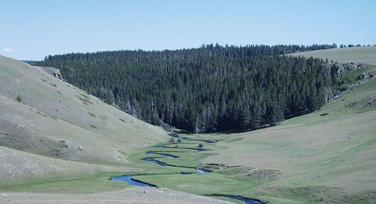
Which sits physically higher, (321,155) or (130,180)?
(321,155)

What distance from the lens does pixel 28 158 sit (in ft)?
247

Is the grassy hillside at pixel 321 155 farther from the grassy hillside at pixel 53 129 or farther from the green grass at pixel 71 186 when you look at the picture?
the grassy hillside at pixel 53 129

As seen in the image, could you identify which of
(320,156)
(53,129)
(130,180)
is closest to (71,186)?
(130,180)

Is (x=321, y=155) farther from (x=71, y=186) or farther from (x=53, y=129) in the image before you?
(x=53, y=129)

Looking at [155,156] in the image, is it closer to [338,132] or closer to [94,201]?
[338,132]

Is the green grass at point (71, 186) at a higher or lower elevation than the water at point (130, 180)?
higher

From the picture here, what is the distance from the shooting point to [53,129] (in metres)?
100

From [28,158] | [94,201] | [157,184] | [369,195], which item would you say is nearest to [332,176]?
[369,195]

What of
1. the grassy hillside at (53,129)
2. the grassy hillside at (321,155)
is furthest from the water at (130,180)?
the grassy hillside at (321,155)

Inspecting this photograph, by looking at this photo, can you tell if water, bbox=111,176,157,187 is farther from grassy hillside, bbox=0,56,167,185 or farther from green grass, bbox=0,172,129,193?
grassy hillside, bbox=0,56,167,185

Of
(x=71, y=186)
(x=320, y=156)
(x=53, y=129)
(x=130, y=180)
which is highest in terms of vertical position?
(x=53, y=129)

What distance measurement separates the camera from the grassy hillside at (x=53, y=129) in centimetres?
7819

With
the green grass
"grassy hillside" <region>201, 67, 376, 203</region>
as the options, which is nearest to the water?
the green grass

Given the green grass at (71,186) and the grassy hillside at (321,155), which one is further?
the grassy hillside at (321,155)
